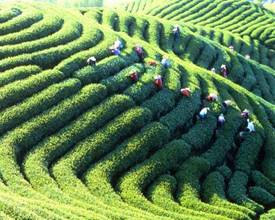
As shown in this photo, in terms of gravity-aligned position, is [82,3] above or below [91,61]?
below

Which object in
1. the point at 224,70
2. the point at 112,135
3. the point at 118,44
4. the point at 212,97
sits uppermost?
the point at 118,44

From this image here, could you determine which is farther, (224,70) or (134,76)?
(224,70)

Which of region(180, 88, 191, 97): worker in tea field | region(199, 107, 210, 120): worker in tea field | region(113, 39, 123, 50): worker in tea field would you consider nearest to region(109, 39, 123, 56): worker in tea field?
region(113, 39, 123, 50): worker in tea field

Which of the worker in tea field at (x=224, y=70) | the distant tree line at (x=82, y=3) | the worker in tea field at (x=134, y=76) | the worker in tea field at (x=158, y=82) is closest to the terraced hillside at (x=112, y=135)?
the worker in tea field at (x=134, y=76)

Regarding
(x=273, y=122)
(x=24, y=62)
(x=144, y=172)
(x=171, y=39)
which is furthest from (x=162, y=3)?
(x=144, y=172)

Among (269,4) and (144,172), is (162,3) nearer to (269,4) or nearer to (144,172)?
(269,4)

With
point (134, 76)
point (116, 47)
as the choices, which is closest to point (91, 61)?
point (134, 76)

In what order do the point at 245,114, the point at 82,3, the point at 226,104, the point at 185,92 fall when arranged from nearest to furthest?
the point at 185,92
the point at 245,114
the point at 226,104
the point at 82,3

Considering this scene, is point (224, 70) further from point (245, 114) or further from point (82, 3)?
point (82, 3)

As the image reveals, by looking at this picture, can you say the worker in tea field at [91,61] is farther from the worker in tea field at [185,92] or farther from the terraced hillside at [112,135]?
the worker in tea field at [185,92]

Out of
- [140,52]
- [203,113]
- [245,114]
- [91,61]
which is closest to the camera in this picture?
[203,113]
